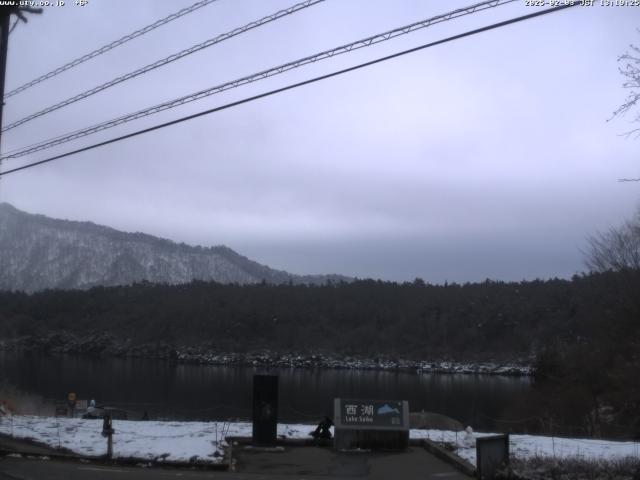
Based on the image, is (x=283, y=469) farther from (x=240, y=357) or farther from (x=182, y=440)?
(x=240, y=357)

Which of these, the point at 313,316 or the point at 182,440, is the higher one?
the point at 313,316

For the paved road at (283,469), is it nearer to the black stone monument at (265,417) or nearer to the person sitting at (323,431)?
the black stone monument at (265,417)

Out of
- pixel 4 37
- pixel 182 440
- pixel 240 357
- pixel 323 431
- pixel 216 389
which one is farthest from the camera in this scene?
pixel 240 357

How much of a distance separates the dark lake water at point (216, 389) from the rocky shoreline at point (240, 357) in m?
5.74

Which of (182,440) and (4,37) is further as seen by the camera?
(182,440)

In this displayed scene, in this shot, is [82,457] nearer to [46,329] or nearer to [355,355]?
[355,355]

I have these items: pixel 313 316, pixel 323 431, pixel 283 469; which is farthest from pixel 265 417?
pixel 313 316

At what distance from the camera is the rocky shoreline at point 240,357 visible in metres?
122

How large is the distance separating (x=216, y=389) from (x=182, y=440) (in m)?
64.9

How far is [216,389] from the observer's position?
81.0 m

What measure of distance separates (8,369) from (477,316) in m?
78.8

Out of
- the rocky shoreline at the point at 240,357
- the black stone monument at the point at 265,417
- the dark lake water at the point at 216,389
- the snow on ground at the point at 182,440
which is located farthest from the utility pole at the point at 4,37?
the rocky shoreline at the point at 240,357

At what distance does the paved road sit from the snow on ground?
0.84 metres

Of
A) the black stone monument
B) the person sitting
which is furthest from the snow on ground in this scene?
the black stone monument
